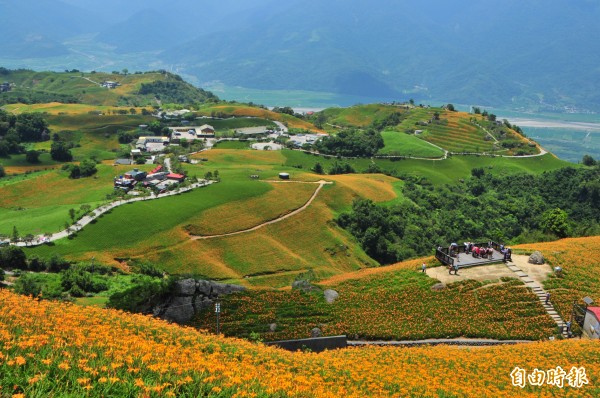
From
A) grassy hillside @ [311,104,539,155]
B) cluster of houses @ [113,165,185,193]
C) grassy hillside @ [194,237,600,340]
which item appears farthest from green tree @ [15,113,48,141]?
grassy hillside @ [194,237,600,340]

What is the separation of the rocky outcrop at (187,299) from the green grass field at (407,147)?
12106 cm

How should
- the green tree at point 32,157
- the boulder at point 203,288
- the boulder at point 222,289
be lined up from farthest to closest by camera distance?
the green tree at point 32,157
the boulder at point 222,289
the boulder at point 203,288

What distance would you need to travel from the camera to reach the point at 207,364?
17.9 m

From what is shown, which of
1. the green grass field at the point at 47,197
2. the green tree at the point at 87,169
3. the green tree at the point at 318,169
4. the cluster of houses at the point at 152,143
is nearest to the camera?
the green grass field at the point at 47,197

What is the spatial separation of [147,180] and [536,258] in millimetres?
75806

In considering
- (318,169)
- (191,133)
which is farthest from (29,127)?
(318,169)

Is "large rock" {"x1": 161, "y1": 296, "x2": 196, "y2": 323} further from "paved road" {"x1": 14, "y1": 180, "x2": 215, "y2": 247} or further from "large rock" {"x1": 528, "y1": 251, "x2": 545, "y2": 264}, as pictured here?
"large rock" {"x1": 528, "y1": 251, "x2": 545, "y2": 264}

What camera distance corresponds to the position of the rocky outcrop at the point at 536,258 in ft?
151

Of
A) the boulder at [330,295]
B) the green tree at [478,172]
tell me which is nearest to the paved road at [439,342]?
the boulder at [330,295]

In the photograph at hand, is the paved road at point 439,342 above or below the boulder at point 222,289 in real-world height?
below

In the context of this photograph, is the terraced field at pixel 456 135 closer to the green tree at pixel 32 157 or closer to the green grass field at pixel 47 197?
the green grass field at pixel 47 197

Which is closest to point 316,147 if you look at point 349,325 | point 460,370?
point 349,325

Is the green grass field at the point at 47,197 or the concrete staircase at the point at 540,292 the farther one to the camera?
the green grass field at the point at 47,197

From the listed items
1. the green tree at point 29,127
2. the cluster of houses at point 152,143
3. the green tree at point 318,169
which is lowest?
the green tree at point 318,169
